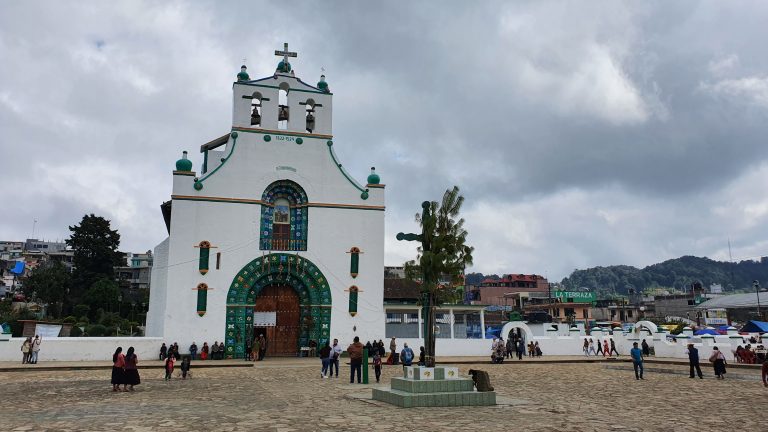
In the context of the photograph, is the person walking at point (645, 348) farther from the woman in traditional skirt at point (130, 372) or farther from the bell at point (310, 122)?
the woman in traditional skirt at point (130, 372)

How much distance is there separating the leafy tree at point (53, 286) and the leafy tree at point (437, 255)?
150ft

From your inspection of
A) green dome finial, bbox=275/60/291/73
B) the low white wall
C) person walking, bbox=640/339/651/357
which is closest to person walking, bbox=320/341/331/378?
the low white wall

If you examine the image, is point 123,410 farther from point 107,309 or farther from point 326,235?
point 107,309

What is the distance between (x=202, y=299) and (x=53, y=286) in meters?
32.5

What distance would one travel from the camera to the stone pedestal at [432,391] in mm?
11852

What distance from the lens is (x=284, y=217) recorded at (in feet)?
93.6

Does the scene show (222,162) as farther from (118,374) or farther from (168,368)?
(118,374)

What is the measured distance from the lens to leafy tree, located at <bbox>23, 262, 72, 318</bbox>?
51.4 metres

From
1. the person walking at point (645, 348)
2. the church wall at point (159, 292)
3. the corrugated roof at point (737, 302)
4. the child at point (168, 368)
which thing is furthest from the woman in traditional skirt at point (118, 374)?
the corrugated roof at point (737, 302)

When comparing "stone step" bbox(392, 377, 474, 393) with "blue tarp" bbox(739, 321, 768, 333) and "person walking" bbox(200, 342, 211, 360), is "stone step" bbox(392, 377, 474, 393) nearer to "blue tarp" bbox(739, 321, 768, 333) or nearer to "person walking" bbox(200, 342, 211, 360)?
"person walking" bbox(200, 342, 211, 360)

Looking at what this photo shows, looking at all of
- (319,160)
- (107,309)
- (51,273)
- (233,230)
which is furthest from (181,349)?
(51,273)

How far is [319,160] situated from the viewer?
28922mm

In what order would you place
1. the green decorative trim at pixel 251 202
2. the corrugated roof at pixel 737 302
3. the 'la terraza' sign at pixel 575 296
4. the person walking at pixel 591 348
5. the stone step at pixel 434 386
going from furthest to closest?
the 'la terraza' sign at pixel 575 296 < the corrugated roof at pixel 737 302 < the person walking at pixel 591 348 < the green decorative trim at pixel 251 202 < the stone step at pixel 434 386

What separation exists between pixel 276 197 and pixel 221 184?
2646mm
